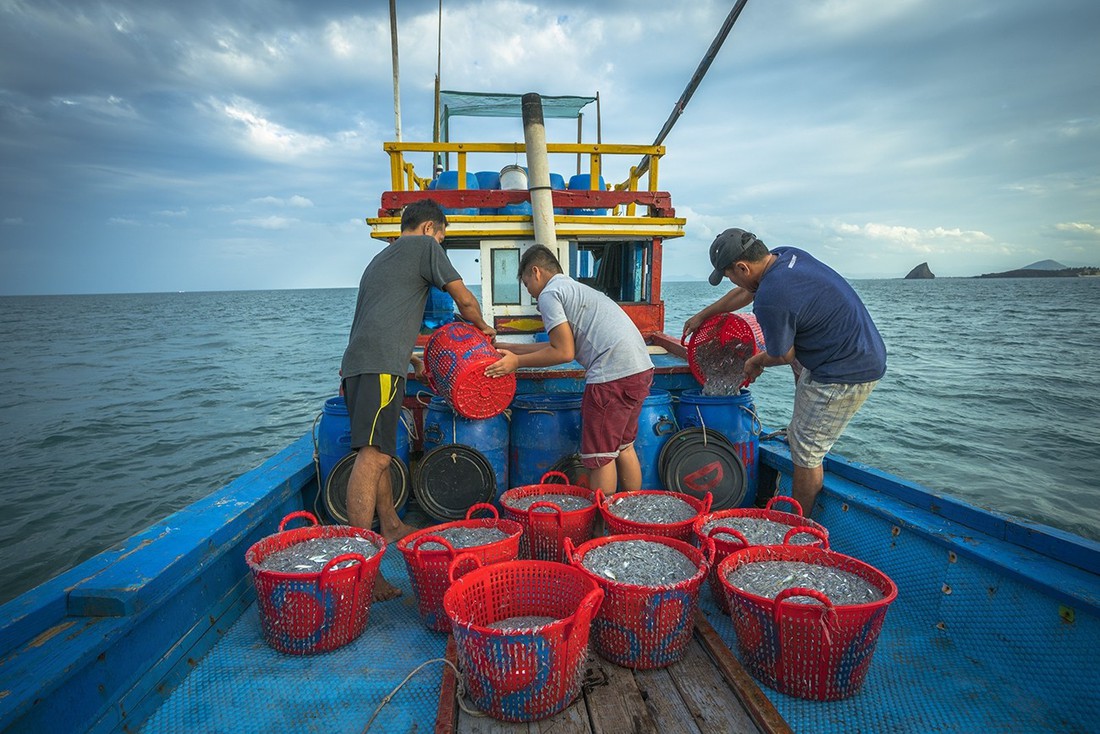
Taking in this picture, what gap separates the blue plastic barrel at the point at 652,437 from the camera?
3982mm

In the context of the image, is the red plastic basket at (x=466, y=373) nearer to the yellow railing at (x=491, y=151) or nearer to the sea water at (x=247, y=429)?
the yellow railing at (x=491, y=151)

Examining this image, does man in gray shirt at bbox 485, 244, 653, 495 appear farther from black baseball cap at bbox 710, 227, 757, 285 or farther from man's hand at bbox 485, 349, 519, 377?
black baseball cap at bbox 710, 227, 757, 285

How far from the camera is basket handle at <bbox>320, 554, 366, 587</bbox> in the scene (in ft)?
7.66

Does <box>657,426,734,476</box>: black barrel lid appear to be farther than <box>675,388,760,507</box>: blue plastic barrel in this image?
No

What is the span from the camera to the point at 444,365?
11.8 feet

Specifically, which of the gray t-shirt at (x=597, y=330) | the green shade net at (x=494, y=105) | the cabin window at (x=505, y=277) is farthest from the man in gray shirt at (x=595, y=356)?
the green shade net at (x=494, y=105)

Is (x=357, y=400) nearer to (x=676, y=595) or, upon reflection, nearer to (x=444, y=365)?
(x=444, y=365)

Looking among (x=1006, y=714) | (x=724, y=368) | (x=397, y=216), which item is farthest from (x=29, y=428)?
(x=1006, y=714)

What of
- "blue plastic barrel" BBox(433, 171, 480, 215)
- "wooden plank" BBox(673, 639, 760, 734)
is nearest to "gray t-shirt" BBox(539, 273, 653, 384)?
"wooden plank" BBox(673, 639, 760, 734)

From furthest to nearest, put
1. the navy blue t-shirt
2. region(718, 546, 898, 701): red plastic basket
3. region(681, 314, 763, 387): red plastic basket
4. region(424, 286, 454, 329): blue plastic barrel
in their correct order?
region(424, 286, 454, 329): blue plastic barrel < region(681, 314, 763, 387): red plastic basket < the navy blue t-shirt < region(718, 546, 898, 701): red plastic basket

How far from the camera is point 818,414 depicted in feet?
10.8

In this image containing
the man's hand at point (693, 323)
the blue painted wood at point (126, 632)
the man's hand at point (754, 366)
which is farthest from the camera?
the man's hand at point (693, 323)

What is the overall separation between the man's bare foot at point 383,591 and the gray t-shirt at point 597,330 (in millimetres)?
1600

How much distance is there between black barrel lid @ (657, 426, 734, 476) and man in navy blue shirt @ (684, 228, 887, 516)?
1.85 feet
